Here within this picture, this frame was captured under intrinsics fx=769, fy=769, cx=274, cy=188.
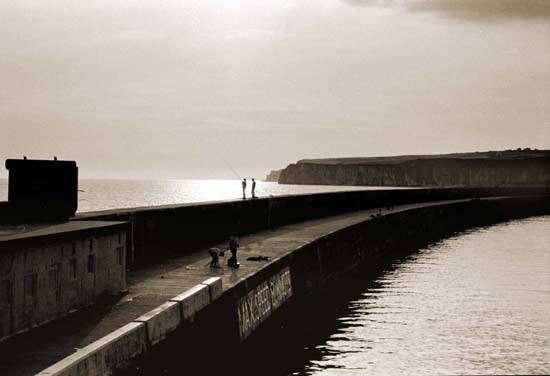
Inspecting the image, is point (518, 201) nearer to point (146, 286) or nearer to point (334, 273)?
point (334, 273)

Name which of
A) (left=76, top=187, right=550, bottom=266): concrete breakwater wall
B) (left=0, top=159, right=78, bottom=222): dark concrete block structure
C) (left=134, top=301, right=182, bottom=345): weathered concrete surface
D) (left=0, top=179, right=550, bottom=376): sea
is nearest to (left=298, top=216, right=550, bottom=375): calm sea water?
(left=0, top=179, right=550, bottom=376): sea

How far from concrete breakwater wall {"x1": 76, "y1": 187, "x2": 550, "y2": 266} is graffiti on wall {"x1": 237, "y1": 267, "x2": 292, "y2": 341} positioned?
9.03 ft

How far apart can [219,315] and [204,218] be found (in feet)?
29.1

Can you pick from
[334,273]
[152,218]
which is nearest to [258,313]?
[152,218]

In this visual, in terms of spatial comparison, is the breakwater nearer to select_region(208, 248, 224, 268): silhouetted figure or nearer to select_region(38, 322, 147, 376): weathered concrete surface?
select_region(38, 322, 147, 376): weathered concrete surface

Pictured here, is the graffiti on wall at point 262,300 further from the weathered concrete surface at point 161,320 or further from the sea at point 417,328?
the weathered concrete surface at point 161,320

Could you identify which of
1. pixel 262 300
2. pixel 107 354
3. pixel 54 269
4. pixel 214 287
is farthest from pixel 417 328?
pixel 107 354

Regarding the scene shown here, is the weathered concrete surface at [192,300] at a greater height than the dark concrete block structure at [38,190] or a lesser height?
lesser

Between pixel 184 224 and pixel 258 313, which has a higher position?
pixel 184 224

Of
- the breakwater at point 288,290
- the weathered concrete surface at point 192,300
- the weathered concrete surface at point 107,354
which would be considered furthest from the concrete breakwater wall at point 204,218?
the weathered concrete surface at point 107,354

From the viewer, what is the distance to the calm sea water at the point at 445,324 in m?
14.5

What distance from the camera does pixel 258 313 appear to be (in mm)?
15523

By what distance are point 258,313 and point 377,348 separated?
2587 millimetres

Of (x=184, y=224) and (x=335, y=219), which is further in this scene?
(x=335, y=219)
